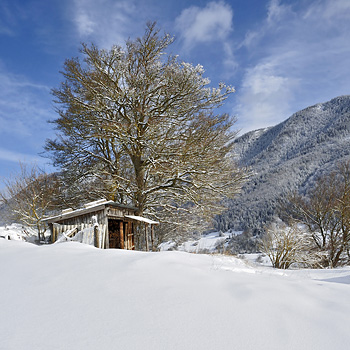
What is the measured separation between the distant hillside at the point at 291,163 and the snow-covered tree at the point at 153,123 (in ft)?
77.2

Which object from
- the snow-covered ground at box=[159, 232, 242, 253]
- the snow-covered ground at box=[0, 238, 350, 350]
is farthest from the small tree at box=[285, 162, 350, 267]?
the snow-covered ground at box=[0, 238, 350, 350]

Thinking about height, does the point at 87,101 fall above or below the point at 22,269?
above

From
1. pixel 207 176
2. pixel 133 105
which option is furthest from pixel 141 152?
pixel 207 176

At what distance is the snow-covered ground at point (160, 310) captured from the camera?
77.3 inches

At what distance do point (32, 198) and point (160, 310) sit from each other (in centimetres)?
1786

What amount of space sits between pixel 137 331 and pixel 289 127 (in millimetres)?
209971

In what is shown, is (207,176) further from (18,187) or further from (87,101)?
(18,187)

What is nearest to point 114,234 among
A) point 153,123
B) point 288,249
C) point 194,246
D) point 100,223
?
point 100,223

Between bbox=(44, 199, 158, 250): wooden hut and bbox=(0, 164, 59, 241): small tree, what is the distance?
4927mm

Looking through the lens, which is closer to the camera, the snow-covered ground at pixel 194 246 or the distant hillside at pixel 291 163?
the snow-covered ground at pixel 194 246

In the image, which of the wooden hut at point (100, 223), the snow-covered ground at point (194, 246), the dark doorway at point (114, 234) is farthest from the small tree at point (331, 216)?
the dark doorway at point (114, 234)

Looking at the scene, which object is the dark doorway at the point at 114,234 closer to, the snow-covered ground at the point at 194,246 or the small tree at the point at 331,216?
the snow-covered ground at the point at 194,246

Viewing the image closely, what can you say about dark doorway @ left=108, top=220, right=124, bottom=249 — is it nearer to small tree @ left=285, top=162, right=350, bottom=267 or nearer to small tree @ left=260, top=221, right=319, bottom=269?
small tree @ left=260, top=221, right=319, bottom=269

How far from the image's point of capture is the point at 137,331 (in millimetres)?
2041
